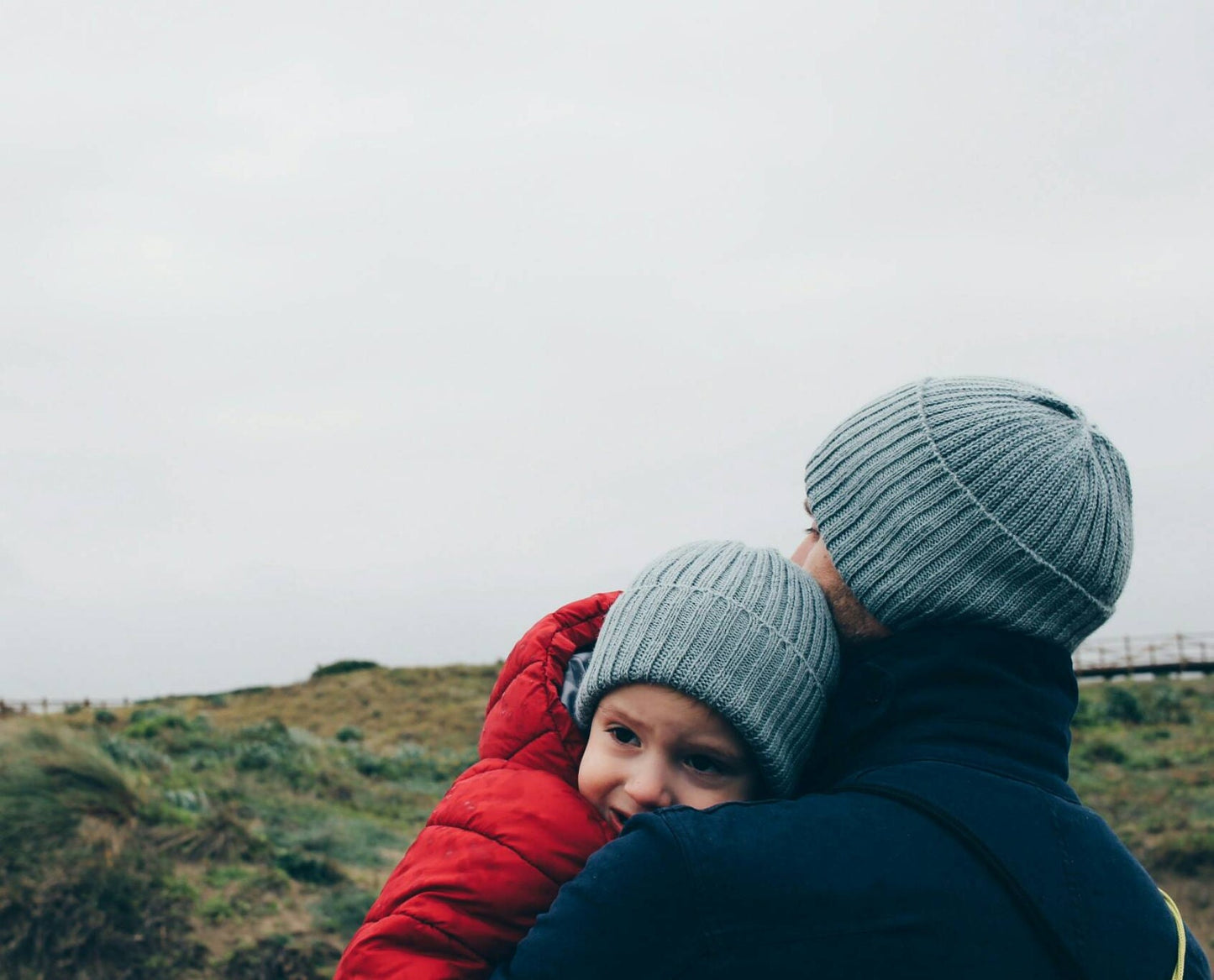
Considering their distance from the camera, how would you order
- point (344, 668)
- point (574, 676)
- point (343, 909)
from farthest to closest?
point (344, 668)
point (343, 909)
point (574, 676)

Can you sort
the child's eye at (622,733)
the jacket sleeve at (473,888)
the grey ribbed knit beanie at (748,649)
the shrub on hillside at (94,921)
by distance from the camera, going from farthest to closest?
1. the shrub on hillside at (94,921)
2. the child's eye at (622,733)
3. the grey ribbed knit beanie at (748,649)
4. the jacket sleeve at (473,888)

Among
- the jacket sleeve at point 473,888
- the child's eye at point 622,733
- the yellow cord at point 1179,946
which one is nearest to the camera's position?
the yellow cord at point 1179,946

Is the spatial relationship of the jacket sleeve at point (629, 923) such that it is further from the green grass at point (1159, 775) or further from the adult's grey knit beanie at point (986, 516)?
the green grass at point (1159, 775)

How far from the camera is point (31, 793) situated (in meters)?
9.27

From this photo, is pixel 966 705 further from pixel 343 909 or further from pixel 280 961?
pixel 343 909

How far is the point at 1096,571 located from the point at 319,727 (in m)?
26.5

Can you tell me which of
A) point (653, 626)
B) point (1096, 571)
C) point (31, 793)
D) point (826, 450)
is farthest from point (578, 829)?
point (31, 793)

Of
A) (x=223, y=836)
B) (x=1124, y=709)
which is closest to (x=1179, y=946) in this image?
(x=223, y=836)

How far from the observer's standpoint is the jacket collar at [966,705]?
4.92ft

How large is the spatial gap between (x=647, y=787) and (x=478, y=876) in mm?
296

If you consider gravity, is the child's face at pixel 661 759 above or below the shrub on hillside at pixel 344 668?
above

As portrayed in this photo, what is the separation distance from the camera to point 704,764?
6.14ft

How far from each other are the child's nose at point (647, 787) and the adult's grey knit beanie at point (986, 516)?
1.33 feet

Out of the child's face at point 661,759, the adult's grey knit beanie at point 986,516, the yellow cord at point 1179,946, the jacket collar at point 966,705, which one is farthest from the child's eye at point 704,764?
the yellow cord at point 1179,946
